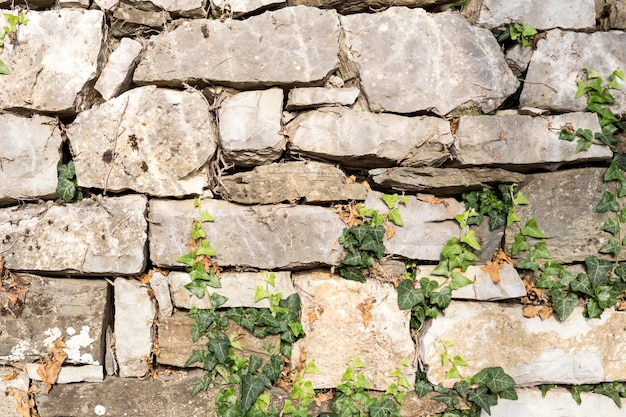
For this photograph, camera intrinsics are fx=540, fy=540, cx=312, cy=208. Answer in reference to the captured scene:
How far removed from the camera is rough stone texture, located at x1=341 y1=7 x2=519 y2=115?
2947mm

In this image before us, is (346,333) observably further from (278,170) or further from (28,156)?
(28,156)

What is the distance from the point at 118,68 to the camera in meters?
2.93

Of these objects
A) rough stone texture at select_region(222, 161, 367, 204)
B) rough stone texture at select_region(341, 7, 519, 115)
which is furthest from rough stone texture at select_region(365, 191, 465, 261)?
rough stone texture at select_region(341, 7, 519, 115)

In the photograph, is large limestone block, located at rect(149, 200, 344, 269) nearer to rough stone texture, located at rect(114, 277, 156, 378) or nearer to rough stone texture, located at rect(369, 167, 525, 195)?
rough stone texture, located at rect(114, 277, 156, 378)

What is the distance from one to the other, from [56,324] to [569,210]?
2.91m

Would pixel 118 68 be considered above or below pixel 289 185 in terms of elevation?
above

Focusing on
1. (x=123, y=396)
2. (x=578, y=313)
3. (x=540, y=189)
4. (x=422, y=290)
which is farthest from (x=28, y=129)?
(x=578, y=313)

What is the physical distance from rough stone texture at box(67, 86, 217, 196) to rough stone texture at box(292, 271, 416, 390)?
95 centimetres

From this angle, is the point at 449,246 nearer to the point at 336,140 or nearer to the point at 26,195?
the point at 336,140

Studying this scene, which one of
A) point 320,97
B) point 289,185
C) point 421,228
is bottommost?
point 421,228

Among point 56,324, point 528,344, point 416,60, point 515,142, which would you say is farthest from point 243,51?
point 528,344

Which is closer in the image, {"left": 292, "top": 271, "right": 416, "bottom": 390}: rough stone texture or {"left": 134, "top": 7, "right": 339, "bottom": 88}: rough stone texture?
{"left": 134, "top": 7, "right": 339, "bottom": 88}: rough stone texture

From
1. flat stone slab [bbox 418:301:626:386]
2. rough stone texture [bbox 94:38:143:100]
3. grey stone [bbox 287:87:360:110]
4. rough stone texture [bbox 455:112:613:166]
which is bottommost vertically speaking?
flat stone slab [bbox 418:301:626:386]

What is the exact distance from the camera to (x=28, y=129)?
9.61 feet
